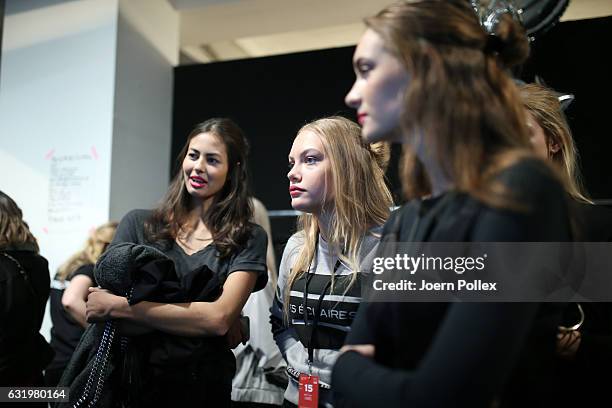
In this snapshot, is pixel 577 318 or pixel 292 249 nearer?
pixel 577 318

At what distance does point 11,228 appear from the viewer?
2.28 meters

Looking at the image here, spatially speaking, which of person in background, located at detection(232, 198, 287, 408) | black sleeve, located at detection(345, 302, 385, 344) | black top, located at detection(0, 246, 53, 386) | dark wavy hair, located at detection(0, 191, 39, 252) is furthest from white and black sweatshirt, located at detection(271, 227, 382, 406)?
dark wavy hair, located at detection(0, 191, 39, 252)

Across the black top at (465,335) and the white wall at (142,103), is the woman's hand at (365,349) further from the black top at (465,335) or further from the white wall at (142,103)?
the white wall at (142,103)

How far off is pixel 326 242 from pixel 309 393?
46 cm

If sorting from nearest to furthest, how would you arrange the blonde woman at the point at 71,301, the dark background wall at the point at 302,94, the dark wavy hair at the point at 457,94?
1. the dark wavy hair at the point at 457,94
2. the blonde woman at the point at 71,301
3. the dark background wall at the point at 302,94

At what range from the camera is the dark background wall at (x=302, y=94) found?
145 inches

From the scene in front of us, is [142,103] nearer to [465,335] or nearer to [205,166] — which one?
[205,166]

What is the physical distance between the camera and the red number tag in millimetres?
1553

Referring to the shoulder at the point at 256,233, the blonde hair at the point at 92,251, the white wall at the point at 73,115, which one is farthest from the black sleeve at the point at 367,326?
the white wall at the point at 73,115

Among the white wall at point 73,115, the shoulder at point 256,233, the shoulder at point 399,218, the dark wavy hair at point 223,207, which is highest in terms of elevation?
the white wall at point 73,115

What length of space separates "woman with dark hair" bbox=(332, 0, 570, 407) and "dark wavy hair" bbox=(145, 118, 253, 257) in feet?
3.20

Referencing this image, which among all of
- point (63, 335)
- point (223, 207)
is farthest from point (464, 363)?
point (63, 335)

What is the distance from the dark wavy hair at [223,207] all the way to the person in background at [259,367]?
40 cm

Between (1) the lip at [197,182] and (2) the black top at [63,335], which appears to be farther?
(2) the black top at [63,335]
